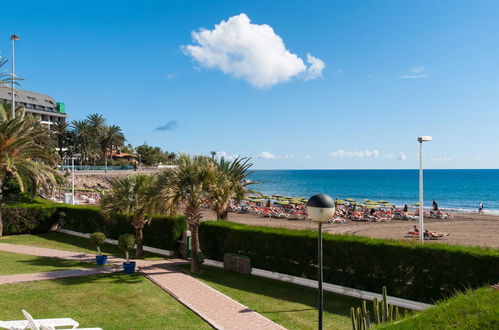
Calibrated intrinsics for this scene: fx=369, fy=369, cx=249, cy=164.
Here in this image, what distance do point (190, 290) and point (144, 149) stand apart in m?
119

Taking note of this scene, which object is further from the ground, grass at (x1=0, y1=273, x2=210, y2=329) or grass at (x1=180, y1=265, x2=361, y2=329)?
grass at (x1=0, y1=273, x2=210, y2=329)

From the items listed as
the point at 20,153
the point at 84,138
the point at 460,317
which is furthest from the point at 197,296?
the point at 84,138

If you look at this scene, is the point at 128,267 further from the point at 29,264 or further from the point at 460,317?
the point at 460,317

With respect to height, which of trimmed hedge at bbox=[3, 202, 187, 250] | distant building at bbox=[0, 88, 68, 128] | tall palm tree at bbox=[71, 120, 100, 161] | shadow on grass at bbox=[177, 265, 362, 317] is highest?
distant building at bbox=[0, 88, 68, 128]

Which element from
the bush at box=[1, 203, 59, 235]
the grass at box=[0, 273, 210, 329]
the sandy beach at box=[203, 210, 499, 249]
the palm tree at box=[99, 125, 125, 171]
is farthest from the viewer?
the palm tree at box=[99, 125, 125, 171]

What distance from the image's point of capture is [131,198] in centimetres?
1673

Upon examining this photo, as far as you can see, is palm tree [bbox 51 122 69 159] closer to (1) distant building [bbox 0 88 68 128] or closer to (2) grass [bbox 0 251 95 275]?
(1) distant building [bbox 0 88 68 128]

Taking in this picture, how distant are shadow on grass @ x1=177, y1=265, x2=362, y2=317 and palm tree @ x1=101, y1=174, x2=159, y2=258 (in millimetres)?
3278

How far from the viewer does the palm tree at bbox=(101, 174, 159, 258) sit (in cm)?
1647

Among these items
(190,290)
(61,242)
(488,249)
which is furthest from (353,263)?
(61,242)

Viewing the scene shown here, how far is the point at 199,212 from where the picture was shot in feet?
49.3

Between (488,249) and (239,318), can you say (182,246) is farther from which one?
(488,249)

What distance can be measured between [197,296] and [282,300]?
2.64 meters

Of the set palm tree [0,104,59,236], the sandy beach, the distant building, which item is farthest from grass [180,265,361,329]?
the distant building
